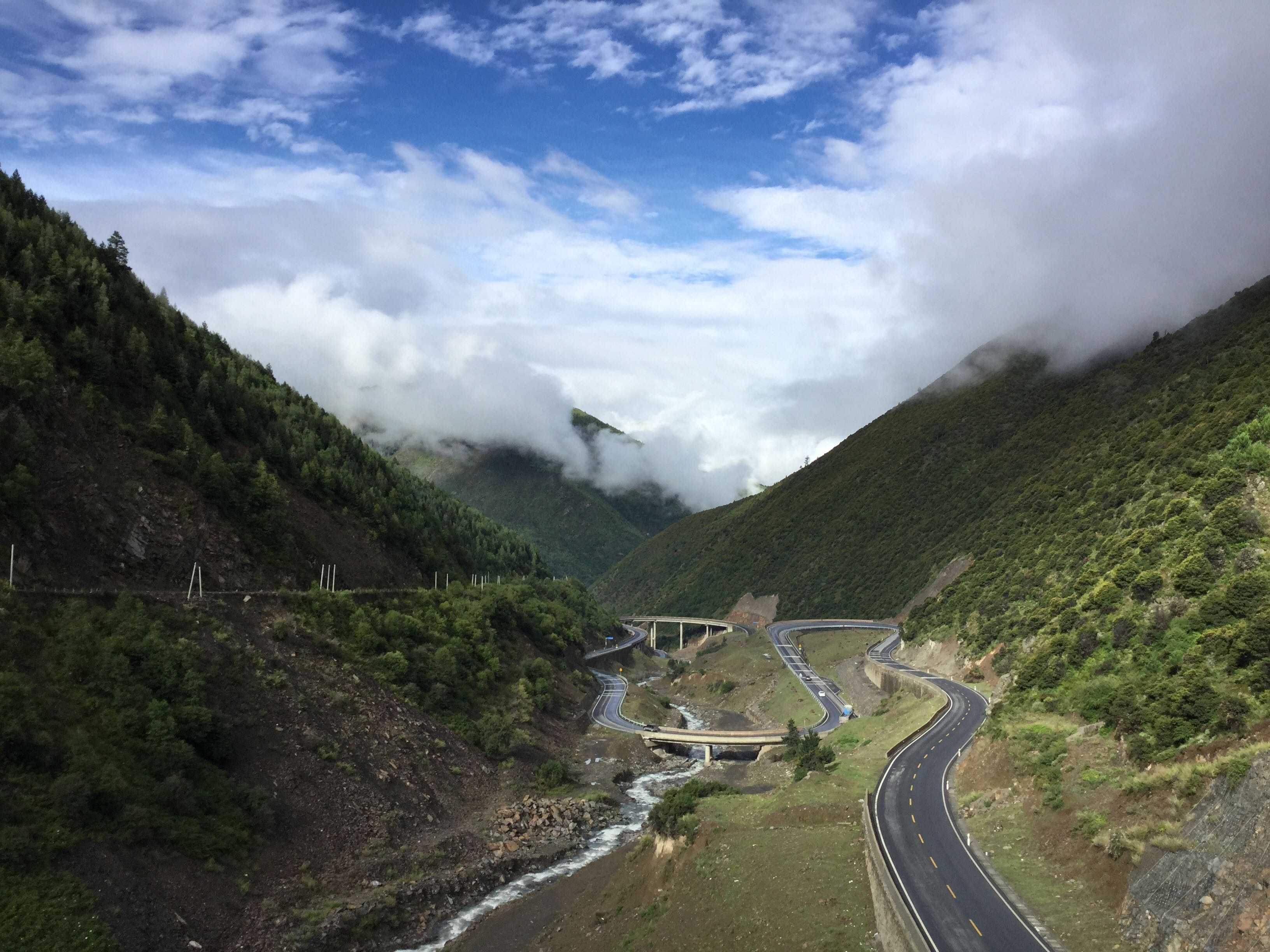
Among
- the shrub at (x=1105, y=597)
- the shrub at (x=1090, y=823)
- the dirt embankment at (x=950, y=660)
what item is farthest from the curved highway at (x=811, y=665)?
the shrub at (x=1090, y=823)

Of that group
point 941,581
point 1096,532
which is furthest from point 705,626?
point 1096,532

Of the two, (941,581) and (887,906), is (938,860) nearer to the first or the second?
(887,906)

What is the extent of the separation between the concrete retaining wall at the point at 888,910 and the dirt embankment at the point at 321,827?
24.7 metres

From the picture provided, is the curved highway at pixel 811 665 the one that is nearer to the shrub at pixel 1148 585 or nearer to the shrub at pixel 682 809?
the shrub at pixel 682 809

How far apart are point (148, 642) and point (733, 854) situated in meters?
36.4

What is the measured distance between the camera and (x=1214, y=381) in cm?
9206

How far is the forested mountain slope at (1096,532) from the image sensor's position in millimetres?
39906

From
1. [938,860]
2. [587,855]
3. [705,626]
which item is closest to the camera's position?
[938,860]

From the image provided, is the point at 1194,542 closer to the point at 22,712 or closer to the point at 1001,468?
the point at 22,712

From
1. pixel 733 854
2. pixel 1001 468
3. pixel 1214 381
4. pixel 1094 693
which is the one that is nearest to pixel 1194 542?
pixel 1094 693

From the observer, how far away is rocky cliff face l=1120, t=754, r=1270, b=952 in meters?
22.7

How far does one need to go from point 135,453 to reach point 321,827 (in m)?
32.7

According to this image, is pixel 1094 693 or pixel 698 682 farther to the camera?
pixel 698 682

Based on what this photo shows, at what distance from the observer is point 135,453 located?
63.4 metres
